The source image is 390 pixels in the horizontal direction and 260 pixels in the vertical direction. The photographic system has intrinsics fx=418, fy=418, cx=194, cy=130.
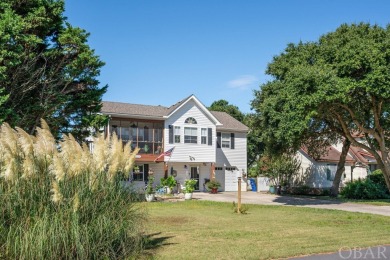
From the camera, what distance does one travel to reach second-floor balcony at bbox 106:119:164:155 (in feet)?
115

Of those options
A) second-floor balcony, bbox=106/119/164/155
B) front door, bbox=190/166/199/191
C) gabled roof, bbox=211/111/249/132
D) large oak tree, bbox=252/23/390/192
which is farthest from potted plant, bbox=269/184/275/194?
large oak tree, bbox=252/23/390/192

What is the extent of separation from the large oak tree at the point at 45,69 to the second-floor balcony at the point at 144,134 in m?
13.5

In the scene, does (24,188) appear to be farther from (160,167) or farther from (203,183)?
(203,183)

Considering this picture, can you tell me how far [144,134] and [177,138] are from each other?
2.92 metres

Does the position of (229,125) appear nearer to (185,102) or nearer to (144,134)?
(185,102)

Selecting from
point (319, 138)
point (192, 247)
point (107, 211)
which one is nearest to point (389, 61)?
point (319, 138)

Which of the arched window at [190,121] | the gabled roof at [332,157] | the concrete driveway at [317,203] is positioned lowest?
the concrete driveway at [317,203]

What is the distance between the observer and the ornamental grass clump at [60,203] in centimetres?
683

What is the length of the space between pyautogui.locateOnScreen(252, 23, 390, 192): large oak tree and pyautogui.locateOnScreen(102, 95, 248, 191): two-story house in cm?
1121

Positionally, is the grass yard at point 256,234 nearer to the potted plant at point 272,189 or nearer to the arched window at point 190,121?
the potted plant at point 272,189

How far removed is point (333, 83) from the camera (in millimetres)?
21938

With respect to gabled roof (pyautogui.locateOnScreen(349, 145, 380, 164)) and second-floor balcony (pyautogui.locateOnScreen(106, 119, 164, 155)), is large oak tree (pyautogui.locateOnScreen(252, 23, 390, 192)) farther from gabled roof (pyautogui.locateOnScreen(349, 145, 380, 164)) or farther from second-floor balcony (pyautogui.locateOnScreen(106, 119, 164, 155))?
gabled roof (pyautogui.locateOnScreen(349, 145, 380, 164))

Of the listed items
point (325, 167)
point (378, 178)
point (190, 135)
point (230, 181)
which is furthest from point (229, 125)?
point (378, 178)

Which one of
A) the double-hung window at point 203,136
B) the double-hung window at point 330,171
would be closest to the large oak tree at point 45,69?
the double-hung window at point 203,136
